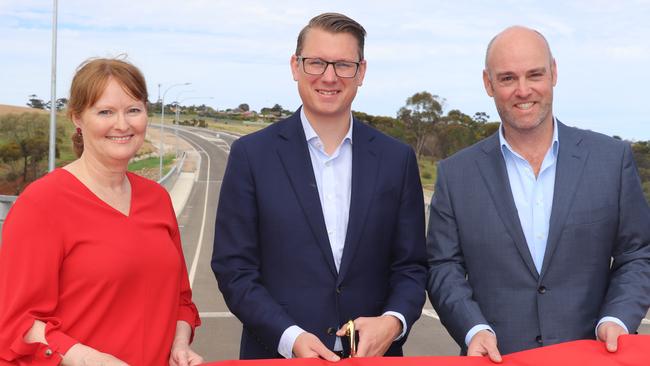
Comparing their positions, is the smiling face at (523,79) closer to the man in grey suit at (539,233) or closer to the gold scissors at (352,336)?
the man in grey suit at (539,233)

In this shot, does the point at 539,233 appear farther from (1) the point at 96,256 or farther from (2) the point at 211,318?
(2) the point at 211,318

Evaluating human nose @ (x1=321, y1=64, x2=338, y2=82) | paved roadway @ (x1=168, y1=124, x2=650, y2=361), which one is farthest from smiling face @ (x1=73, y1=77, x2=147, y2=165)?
paved roadway @ (x1=168, y1=124, x2=650, y2=361)

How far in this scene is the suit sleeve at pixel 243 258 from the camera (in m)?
3.82

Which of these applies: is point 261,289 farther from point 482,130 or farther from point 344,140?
point 482,130

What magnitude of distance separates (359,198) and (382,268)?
396mm

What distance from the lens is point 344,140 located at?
13.5 feet

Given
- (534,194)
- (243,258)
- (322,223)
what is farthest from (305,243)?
(534,194)

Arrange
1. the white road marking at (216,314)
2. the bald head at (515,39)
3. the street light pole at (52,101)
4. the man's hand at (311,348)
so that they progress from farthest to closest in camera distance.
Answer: the street light pole at (52,101) → the white road marking at (216,314) → the bald head at (515,39) → the man's hand at (311,348)

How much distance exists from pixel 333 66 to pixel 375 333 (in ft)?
4.25

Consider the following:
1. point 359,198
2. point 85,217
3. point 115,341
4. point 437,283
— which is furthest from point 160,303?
point 437,283

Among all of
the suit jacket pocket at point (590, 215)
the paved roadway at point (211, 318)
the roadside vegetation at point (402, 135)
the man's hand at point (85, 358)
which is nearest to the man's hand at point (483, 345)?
the suit jacket pocket at point (590, 215)

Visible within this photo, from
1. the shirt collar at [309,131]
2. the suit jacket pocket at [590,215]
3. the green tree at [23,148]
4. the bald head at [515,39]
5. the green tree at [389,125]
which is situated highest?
the bald head at [515,39]

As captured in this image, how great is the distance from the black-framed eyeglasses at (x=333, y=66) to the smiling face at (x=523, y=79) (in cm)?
76

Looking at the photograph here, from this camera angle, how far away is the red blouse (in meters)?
3.06
